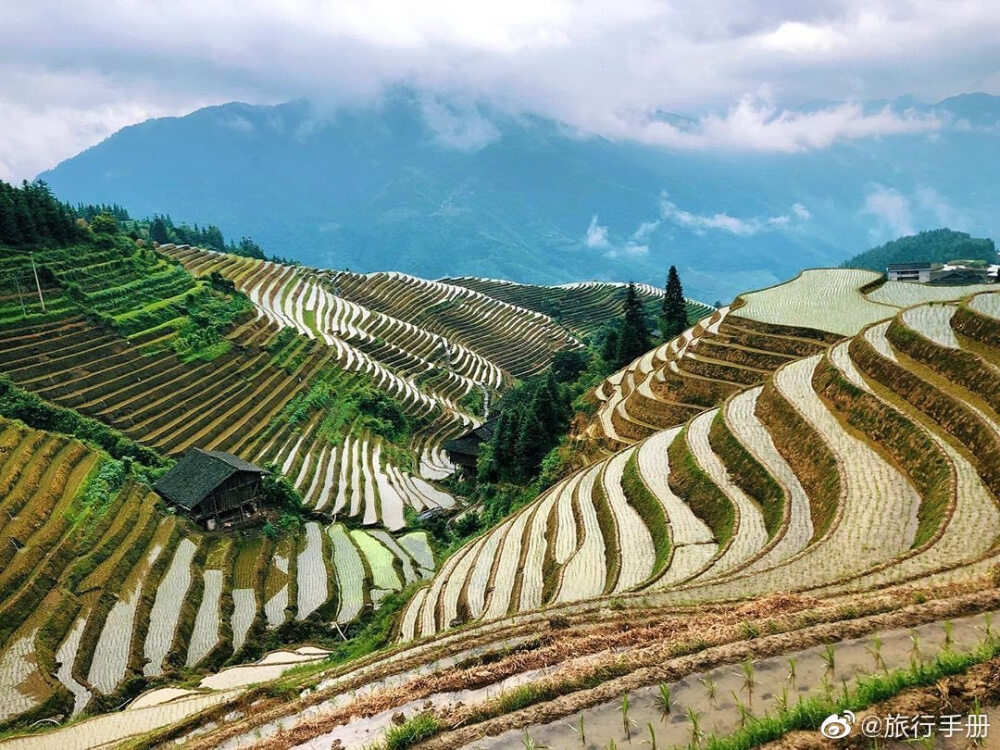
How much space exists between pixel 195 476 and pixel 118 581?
5947 millimetres

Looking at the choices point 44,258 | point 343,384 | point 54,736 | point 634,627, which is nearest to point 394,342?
point 343,384

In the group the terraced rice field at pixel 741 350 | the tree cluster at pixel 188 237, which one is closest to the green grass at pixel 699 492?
the terraced rice field at pixel 741 350

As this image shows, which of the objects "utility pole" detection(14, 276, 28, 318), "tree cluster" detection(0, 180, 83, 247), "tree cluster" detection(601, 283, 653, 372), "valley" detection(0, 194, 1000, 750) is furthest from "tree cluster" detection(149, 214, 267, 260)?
"tree cluster" detection(601, 283, 653, 372)

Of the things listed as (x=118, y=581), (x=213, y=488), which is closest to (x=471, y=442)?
(x=213, y=488)

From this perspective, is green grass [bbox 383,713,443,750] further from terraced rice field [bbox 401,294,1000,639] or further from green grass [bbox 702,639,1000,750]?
terraced rice field [bbox 401,294,1000,639]

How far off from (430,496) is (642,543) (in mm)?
20968

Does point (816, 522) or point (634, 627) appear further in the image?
point (816, 522)

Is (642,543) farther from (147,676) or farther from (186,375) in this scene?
(186,375)

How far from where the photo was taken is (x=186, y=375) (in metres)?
34.8

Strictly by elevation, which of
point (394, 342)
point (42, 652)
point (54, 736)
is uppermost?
point (394, 342)

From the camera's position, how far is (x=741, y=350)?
29.1 metres

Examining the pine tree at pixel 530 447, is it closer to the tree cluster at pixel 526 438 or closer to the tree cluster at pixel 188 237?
the tree cluster at pixel 526 438

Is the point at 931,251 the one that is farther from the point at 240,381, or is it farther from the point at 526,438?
the point at 240,381

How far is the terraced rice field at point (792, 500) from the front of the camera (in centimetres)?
1120
